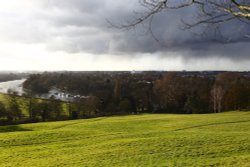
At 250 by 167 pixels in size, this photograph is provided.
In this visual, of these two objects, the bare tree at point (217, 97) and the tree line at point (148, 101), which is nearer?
the tree line at point (148, 101)

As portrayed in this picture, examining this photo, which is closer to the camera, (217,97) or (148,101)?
(217,97)

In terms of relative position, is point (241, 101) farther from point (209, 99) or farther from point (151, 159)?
point (151, 159)

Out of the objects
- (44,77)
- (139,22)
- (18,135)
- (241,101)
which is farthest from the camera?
(44,77)

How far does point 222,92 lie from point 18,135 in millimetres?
62601

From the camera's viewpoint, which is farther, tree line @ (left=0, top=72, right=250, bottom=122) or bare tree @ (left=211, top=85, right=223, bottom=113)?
bare tree @ (left=211, top=85, right=223, bottom=113)

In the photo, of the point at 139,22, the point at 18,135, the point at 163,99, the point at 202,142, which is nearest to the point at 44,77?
the point at 163,99

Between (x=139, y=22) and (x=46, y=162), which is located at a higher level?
(x=139, y=22)

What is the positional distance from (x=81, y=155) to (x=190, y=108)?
221 ft

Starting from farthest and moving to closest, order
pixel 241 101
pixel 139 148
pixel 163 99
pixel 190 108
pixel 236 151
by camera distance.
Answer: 1. pixel 163 99
2. pixel 190 108
3. pixel 241 101
4. pixel 139 148
5. pixel 236 151

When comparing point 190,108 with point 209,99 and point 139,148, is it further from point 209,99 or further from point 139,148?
point 139,148

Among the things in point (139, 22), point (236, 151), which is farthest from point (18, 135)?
point (139, 22)

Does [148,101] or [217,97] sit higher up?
[217,97]

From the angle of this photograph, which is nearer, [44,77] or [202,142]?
[202,142]

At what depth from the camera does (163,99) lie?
332 feet
